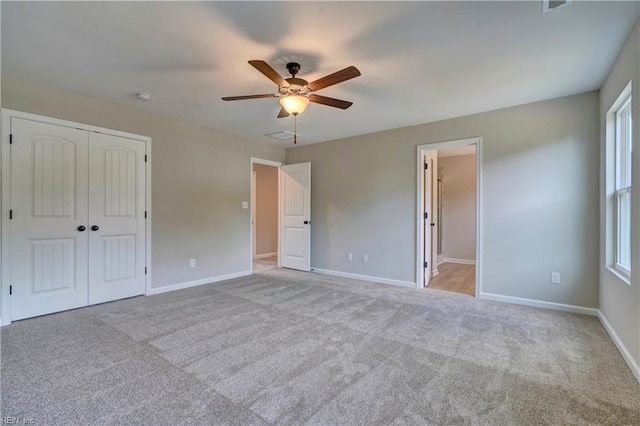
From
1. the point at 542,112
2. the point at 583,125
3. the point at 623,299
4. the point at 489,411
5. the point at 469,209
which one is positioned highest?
the point at 542,112

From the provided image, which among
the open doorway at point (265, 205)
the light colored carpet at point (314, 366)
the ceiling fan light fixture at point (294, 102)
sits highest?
the ceiling fan light fixture at point (294, 102)

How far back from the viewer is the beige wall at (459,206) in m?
6.79

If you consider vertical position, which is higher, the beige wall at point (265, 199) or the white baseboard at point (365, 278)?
the beige wall at point (265, 199)

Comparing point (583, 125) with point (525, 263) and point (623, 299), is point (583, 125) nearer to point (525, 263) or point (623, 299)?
point (525, 263)

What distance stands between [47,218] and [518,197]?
5437 mm

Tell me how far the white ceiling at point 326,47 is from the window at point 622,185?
0.48 metres

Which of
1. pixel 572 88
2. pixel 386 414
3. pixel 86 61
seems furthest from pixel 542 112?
pixel 86 61

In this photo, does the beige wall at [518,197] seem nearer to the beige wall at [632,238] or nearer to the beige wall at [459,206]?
the beige wall at [632,238]

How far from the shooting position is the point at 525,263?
143 inches

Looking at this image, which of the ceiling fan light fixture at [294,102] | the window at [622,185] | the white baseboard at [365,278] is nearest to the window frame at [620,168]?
the window at [622,185]

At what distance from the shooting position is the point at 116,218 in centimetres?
373

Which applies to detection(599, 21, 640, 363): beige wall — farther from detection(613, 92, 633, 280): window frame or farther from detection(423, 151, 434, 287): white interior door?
detection(423, 151, 434, 287): white interior door

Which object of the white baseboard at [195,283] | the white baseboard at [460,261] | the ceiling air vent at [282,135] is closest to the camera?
the white baseboard at [195,283]

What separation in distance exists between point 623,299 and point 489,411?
1.71m
